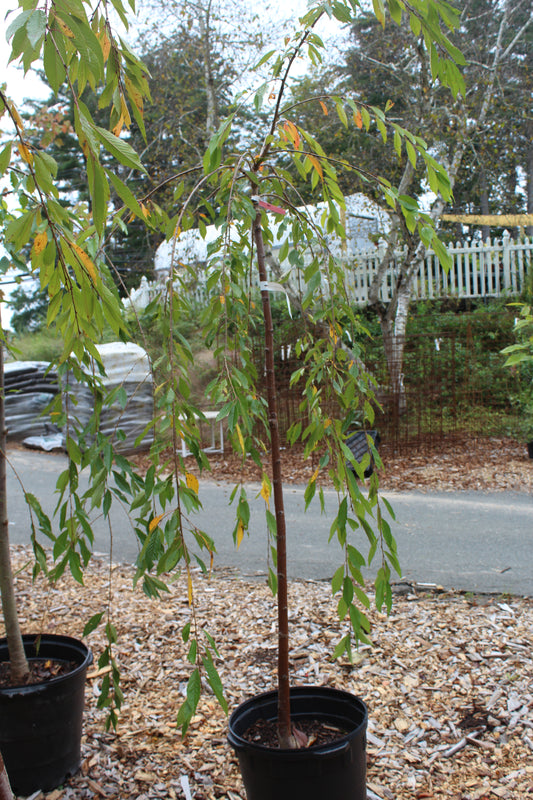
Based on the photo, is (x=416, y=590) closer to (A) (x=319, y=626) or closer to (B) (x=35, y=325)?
(A) (x=319, y=626)

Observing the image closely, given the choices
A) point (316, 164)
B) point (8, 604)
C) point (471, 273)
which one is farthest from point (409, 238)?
point (8, 604)

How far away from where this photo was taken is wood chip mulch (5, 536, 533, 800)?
2.14m

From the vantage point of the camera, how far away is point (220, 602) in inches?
147

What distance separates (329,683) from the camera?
2748mm

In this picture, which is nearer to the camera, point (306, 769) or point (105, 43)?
point (105, 43)

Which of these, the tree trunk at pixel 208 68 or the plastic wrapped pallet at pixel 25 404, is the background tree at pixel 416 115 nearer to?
the tree trunk at pixel 208 68

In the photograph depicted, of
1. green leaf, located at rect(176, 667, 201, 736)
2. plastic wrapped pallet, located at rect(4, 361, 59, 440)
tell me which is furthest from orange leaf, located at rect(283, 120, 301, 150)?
plastic wrapped pallet, located at rect(4, 361, 59, 440)

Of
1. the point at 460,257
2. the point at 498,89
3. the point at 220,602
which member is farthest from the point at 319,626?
the point at 460,257

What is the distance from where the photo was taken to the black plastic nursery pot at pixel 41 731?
2094mm

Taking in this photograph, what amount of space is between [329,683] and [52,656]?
3.96 feet

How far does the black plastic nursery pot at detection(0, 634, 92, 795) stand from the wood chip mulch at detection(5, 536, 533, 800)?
0.25 feet

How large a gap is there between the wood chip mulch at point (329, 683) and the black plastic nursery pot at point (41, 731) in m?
0.07

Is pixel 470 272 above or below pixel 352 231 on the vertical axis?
below

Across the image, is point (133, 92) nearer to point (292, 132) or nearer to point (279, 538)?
point (292, 132)
